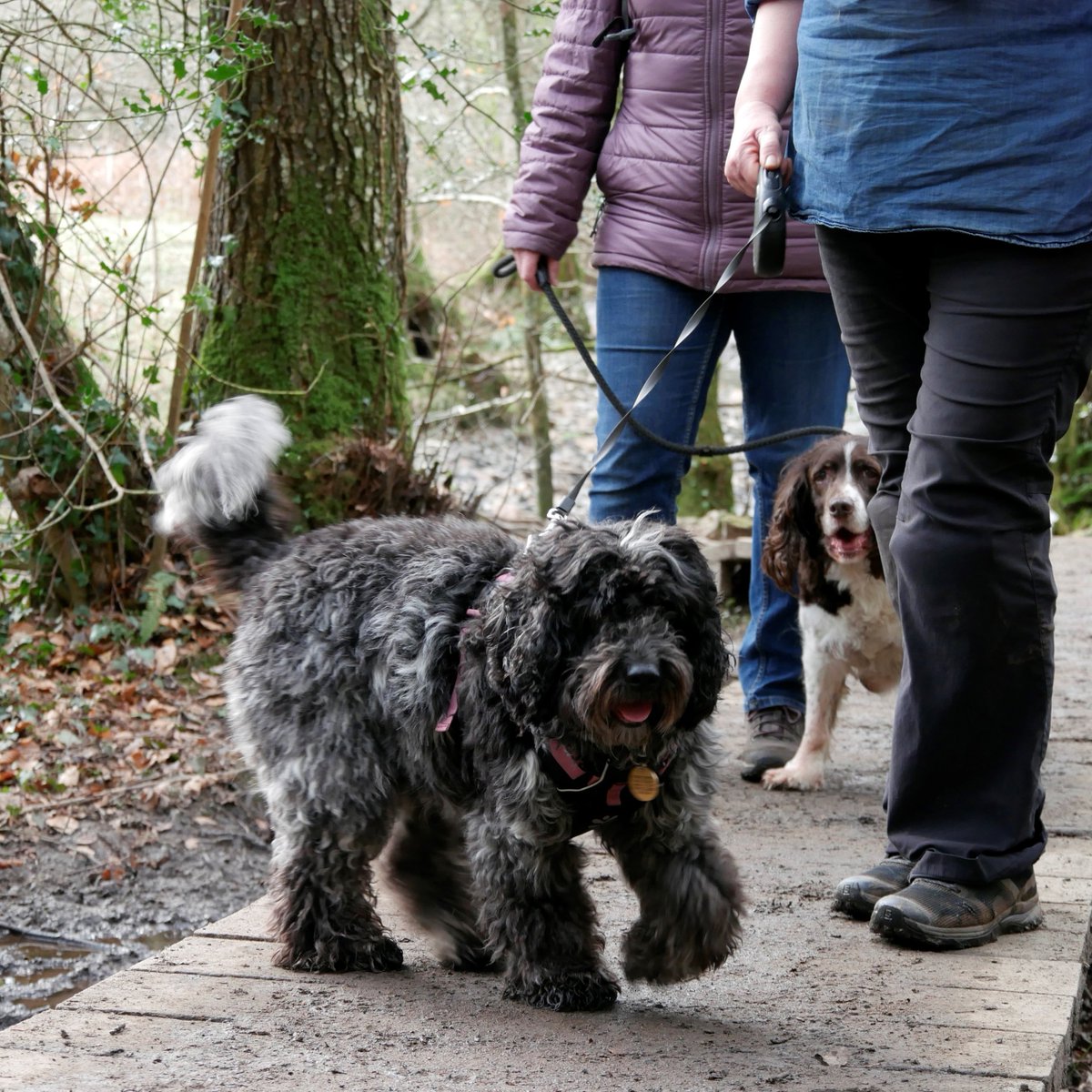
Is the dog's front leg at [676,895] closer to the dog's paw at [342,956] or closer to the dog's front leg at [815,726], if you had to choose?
the dog's paw at [342,956]

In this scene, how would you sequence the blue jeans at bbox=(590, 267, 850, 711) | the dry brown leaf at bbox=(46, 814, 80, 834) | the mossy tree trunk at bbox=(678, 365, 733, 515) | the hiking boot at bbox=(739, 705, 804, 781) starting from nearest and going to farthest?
the blue jeans at bbox=(590, 267, 850, 711) → the hiking boot at bbox=(739, 705, 804, 781) → the dry brown leaf at bbox=(46, 814, 80, 834) → the mossy tree trunk at bbox=(678, 365, 733, 515)

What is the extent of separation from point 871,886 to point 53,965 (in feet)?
8.13

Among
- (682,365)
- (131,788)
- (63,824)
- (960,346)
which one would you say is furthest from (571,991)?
(131,788)

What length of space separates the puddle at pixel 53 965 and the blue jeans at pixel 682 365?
198 cm

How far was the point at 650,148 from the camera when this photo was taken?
14.2ft

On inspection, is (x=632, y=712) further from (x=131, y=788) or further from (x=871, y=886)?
(x=131, y=788)

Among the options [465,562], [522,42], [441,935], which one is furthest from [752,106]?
[522,42]

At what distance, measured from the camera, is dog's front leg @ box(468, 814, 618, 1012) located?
9.48 ft

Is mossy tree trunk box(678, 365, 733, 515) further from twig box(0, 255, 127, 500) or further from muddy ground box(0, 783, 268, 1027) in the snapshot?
muddy ground box(0, 783, 268, 1027)

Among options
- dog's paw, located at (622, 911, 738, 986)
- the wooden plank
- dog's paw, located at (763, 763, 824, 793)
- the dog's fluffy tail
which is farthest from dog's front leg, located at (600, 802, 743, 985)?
dog's paw, located at (763, 763, 824, 793)

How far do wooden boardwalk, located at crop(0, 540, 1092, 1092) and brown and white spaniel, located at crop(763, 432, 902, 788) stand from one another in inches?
42.7

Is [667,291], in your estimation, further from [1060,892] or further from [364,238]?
[364,238]

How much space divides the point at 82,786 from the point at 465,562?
9.13ft

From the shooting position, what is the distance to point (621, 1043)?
2.73m
